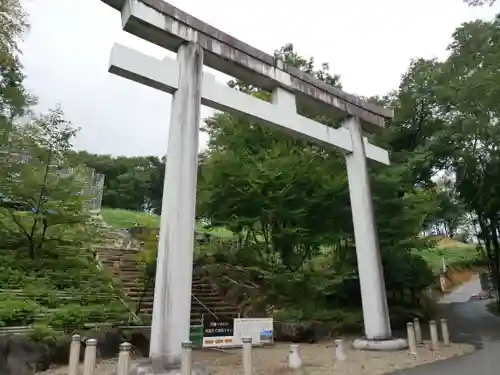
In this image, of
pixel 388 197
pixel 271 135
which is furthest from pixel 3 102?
pixel 388 197

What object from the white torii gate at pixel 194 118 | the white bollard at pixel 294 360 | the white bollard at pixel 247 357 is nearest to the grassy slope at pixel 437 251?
the white torii gate at pixel 194 118

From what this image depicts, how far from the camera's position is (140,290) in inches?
434

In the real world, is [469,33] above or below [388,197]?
above

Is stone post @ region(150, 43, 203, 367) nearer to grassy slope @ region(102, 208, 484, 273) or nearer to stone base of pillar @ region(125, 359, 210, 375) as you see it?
stone base of pillar @ region(125, 359, 210, 375)

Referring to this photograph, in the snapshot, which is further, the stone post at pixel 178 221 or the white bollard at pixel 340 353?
the white bollard at pixel 340 353

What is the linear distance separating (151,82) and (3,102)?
968 cm

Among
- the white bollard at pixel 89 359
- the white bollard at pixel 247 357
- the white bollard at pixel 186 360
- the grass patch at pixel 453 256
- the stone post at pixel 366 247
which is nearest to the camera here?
the white bollard at pixel 89 359

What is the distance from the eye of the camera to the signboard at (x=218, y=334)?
7.64 metres

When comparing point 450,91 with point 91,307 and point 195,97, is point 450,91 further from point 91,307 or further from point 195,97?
point 91,307

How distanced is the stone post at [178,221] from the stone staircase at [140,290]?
3741 millimetres

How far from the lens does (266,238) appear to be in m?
13.9

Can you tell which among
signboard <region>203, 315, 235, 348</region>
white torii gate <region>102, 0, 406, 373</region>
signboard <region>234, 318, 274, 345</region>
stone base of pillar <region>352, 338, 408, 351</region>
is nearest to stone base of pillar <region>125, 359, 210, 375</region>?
white torii gate <region>102, 0, 406, 373</region>

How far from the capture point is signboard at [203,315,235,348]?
7.64 meters

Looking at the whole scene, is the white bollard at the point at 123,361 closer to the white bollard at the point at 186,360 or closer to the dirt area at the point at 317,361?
the white bollard at the point at 186,360
